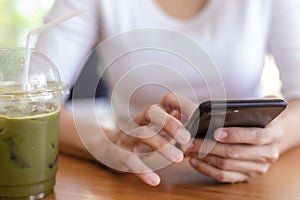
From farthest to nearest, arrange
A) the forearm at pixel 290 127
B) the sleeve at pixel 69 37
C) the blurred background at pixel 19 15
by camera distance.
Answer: the blurred background at pixel 19 15
the sleeve at pixel 69 37
the forearm at pixel 290 127

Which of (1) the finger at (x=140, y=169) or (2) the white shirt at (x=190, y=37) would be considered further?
(2) the white shirt at (x=190, y=37)

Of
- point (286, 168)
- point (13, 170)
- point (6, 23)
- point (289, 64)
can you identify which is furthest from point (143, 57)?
point (6, 23)

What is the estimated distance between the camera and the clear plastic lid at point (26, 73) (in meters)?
0.74

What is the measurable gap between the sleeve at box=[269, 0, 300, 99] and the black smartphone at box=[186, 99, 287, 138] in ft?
1.28

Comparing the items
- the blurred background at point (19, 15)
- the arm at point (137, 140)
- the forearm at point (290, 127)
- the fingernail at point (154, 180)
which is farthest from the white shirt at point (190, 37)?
the blurred background at point (19, 15)

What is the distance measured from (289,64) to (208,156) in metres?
0.45

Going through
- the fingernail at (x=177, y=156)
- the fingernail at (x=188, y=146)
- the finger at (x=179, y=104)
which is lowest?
the fingernail at (x=177, y=156)

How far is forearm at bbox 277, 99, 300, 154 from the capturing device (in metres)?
1.02

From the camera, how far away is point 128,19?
122cm

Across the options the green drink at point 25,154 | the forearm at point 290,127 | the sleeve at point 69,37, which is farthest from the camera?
the sleeve at point 69,37

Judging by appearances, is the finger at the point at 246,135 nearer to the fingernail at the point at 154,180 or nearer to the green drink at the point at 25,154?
the fingernail at the point at 154,180

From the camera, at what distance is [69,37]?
1.20 meters

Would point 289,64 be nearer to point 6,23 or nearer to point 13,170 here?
point 13,170

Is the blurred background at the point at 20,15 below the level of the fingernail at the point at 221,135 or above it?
above
